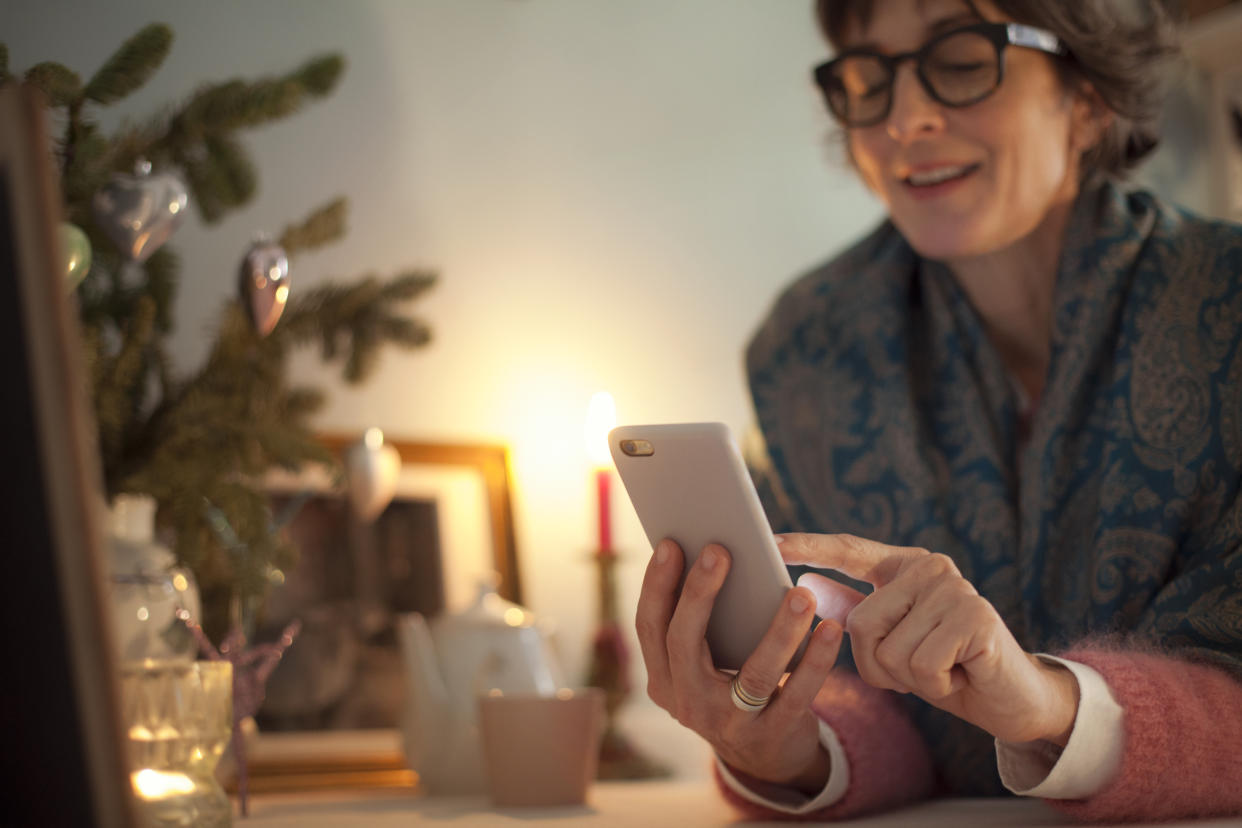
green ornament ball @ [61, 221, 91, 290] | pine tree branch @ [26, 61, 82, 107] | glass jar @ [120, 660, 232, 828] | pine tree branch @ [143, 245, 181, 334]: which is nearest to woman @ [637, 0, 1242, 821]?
glass jar @ [120, 660, 232, 828]

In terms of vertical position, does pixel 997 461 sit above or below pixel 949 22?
below

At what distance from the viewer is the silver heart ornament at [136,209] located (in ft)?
2.48

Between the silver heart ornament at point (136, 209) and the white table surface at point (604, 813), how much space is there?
1.43 ft

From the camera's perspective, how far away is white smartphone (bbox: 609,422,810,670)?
0.62 metres

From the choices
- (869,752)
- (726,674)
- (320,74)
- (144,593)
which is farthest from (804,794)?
(320,74)

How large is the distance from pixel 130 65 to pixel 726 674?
1.99ft

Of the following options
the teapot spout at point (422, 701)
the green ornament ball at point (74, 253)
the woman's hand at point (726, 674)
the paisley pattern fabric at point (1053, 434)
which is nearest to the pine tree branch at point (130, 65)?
the green ornament ball at point (74, 253)

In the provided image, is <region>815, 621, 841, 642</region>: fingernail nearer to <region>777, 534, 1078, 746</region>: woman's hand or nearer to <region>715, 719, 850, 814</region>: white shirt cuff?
<region>777, 534, 1078, 746</region>: woman's hand

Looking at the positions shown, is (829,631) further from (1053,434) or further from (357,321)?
(357,321)

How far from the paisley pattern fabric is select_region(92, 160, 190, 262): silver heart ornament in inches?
26.8

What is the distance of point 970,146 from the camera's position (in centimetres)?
105

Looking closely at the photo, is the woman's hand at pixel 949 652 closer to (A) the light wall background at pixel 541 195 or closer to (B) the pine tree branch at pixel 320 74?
(B) the pine tree branch at pixel 320 74

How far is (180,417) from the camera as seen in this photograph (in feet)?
3.15

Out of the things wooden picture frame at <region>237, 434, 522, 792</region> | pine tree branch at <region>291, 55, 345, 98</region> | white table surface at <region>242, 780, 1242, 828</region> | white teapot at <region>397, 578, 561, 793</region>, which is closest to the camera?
white table surface at <region>242, 780, 1242, 828</region>
